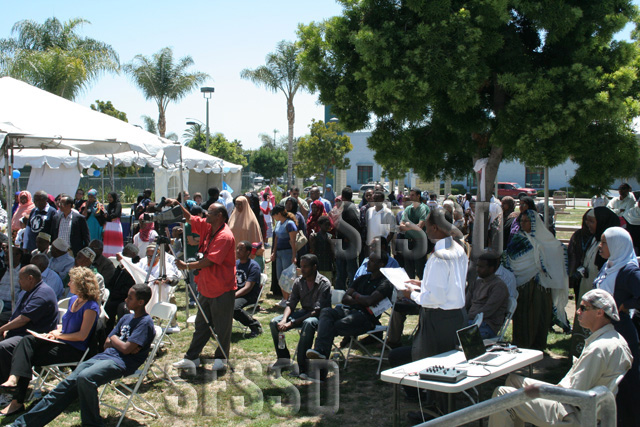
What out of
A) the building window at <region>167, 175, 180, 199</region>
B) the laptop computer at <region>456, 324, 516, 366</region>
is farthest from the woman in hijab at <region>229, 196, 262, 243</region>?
the building window at <region>167, 175, 180, 199</region>

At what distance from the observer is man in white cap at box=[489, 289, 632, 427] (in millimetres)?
3525

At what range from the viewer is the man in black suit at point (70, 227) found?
8.77 meters

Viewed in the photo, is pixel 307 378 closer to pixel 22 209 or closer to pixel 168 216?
pixel 168 216

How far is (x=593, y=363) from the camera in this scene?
3535mm

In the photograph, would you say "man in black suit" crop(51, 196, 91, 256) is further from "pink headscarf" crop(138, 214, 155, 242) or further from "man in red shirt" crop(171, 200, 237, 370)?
"man in red shirt" crop(171, 200, 237, 370)

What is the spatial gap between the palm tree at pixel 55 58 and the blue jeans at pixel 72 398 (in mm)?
20946

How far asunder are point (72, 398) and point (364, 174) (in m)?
50.5

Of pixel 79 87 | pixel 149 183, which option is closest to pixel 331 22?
pixel 79 87

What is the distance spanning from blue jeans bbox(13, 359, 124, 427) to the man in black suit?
15.2 feet

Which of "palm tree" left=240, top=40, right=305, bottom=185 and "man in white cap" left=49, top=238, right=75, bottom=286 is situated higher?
"palm tree" left=240, top=40, right=305, bottom=185

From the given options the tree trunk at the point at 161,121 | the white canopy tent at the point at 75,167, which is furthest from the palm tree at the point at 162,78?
the white canopy tent at the point at 75,167

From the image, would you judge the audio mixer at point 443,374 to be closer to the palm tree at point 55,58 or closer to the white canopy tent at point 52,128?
the white canopy tent at point 52,128

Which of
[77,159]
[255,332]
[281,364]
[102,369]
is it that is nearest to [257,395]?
[281,364]

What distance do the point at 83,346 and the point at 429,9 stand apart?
15.1 ft
